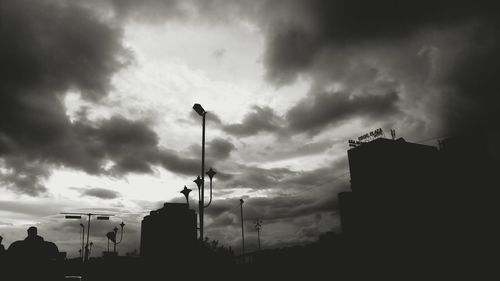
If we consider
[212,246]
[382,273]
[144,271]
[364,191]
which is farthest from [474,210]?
[144,271]

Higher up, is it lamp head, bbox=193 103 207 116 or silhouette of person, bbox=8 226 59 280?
lamp head, bbox=193 103 207 116

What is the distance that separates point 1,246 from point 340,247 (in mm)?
14550

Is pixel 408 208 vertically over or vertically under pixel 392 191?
under

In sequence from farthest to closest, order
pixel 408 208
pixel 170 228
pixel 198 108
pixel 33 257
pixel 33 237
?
pixel 170 228 < pixel 408 208 < pixel 198 108 < pixel 33 237 < pixel 33 257

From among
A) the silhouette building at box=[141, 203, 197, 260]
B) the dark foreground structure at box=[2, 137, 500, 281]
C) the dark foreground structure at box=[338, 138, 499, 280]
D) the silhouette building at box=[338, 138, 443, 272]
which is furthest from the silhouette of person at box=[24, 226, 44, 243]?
the silhouette building at box=[338, 138, 443, 272]

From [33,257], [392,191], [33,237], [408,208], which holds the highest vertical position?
[392,191]

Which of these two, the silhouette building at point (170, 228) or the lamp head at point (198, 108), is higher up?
the lamp head at point (198, 108)

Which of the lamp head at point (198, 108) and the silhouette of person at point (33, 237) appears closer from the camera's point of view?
the silhouette of person at point (33, 237)

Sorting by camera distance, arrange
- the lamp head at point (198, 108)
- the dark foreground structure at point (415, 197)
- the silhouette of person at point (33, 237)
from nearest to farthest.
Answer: the silhouette of person at point (33, 237) → the lamp head at point (198, 108) → the dark foreground structure at point (415, 197)

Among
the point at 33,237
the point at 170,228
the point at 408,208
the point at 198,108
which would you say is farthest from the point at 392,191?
the point at 33,237

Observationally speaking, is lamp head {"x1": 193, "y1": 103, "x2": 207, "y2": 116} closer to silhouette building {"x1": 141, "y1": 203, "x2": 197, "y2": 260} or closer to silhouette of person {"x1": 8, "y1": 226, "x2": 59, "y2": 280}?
silhouette of person {"x1": 8, "y1": 226, "x2": 59, "y2": 280}

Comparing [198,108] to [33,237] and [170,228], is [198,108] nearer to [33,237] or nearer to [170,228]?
[33,237]

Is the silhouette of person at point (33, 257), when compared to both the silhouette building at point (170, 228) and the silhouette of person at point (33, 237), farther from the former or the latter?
the silhouette building at point (170, 228)

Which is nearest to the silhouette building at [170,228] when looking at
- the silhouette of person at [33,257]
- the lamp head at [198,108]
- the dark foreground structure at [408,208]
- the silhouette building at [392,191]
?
the dark foreground structure at [408,208]
